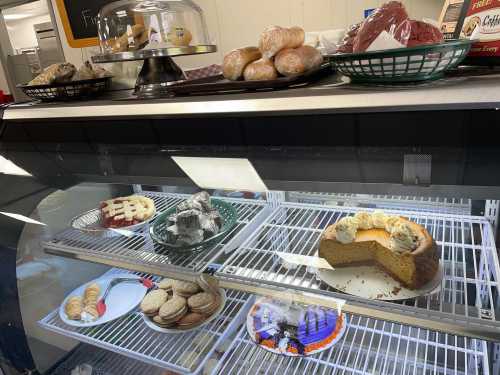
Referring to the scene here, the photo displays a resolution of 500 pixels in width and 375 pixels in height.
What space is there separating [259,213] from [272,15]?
169 centimetres

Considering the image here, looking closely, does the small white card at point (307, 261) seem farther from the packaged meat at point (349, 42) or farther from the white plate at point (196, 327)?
the packaged meat at point (349, 42)

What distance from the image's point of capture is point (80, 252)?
3.37 ft

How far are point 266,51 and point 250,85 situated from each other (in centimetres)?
9

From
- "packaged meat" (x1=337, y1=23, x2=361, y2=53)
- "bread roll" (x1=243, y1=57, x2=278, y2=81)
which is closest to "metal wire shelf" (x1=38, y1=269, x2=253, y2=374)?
"bread roll" (x1=243, y1=57, x2=278, y2=81)

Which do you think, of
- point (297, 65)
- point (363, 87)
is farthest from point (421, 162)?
point (297, 65)

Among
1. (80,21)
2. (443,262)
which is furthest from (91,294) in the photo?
(80,21)

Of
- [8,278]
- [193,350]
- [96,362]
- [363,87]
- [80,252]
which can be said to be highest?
[363,87]

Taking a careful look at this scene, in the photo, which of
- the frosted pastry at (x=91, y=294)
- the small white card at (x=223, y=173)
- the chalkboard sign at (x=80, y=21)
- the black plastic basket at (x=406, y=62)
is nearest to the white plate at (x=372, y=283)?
the small white card at (x=223, y=173)

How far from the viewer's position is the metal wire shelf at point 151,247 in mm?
896

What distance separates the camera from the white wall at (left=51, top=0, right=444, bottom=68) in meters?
2.01

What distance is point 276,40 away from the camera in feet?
2.91

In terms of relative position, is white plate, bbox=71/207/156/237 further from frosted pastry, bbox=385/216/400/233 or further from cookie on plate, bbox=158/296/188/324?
frosted pastry, bbox=385/216/400/233

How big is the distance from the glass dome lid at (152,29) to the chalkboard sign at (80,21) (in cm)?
148

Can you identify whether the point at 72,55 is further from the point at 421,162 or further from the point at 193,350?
the point at 421,162
